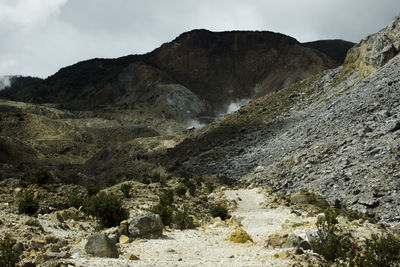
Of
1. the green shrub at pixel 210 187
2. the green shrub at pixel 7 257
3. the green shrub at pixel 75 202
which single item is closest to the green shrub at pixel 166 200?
the green shrub at pixel 75 202

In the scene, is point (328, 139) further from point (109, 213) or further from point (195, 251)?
point (195, 251)

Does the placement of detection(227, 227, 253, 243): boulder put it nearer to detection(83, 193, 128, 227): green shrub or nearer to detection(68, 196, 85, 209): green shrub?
detection(83, 193, 128, 227): green shrub

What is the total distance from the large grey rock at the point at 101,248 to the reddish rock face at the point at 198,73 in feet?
287

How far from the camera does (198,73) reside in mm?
124625

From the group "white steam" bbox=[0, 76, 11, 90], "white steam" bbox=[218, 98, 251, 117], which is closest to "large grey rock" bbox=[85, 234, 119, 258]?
"white steam" bbox=[218, 98, 251, 117]

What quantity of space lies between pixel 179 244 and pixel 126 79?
115428mm

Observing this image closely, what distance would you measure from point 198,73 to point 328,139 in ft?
340

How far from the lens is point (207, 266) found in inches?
275

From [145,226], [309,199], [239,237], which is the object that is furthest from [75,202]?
[309,199]

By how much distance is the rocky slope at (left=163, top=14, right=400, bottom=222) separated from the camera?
1605cm

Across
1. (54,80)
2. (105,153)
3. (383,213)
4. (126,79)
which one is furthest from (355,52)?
(54,80)

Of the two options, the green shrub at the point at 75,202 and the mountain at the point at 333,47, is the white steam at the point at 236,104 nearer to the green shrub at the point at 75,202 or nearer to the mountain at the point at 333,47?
the mountain at the point at 333,47

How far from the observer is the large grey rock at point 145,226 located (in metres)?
9.09

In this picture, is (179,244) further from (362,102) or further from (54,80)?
(54,80)
